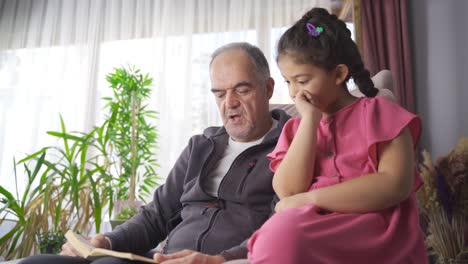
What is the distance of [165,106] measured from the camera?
393 centimetres

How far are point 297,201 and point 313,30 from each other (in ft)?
1.43

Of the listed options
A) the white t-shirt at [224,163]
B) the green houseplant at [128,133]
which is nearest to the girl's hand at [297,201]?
the white t-shirt at [224,163]

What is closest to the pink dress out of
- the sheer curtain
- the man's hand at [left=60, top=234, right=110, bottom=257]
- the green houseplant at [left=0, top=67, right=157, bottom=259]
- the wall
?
the man's hand at [left=60, top=234, right=110, bottom=257]

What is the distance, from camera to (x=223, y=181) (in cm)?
136

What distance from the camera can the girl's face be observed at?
3.47ft

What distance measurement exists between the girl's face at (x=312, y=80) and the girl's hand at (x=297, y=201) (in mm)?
230

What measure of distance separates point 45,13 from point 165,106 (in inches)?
66.7

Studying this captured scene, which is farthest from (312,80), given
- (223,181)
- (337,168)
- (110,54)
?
(110,54)

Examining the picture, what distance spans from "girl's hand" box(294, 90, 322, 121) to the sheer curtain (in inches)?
97.9

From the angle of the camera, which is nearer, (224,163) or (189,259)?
(189,259)

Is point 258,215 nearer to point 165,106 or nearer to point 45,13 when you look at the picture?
point 165,106

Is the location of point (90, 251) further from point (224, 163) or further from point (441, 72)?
point (441, 72)

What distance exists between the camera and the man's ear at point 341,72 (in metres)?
1.09

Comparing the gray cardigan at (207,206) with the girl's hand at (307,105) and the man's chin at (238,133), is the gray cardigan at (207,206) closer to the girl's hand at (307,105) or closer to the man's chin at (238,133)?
the man's chin at (238,133)
